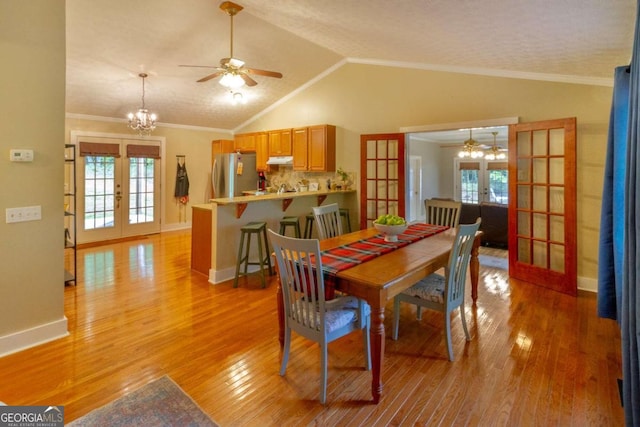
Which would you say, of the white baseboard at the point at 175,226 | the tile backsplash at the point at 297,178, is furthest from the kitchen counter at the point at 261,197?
the white baseboard at the point at 175,226

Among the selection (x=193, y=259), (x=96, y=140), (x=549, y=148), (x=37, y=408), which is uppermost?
(x=96, y=140)

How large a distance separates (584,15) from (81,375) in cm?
423

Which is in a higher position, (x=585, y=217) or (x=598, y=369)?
(x=585, y=217)

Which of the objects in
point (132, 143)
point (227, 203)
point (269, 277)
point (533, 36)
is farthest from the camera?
point (132, 143)

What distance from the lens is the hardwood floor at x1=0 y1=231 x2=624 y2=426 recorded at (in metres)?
1.97

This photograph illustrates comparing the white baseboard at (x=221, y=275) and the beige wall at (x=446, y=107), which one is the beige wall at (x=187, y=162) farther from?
the white baseboard at (x=221, y=275)

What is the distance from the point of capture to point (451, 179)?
1066 centimetres

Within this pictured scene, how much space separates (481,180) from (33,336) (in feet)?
34.5

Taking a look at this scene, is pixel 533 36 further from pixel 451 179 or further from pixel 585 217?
pixel 451 179

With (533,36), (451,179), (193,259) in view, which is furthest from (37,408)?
(451,179)

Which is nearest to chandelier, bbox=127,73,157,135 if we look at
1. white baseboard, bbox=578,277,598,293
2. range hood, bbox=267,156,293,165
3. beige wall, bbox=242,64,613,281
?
range hood, bbox=267,156,293,165

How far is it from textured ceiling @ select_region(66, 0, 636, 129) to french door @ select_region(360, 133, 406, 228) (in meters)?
1.26

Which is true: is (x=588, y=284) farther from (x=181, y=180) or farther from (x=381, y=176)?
(x=181, y=180)

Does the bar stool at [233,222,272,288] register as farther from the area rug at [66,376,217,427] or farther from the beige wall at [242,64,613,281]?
the beige wall at [242,64,613,281]
